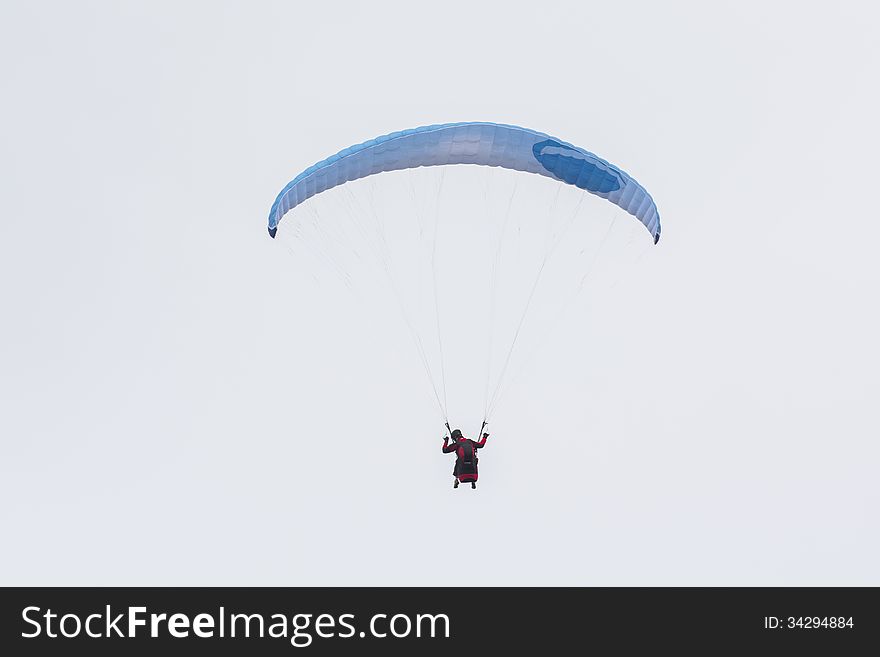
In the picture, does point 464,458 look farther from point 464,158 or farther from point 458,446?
Answer: point 464,158

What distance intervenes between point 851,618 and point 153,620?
1310 cm

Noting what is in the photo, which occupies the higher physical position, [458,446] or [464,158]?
[464,158]

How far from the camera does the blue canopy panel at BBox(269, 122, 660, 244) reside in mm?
28391

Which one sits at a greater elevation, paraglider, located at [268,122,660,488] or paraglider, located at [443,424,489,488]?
paraglider, located at [268,122,660,488]

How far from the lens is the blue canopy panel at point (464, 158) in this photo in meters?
28.4

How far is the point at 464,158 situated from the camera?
29.1m

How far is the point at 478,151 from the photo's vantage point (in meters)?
29.0

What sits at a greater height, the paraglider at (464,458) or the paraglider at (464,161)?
the paraglider at (464,161)

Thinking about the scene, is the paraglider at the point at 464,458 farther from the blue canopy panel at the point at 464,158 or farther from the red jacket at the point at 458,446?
the blue canopy panel at the point at 464,158

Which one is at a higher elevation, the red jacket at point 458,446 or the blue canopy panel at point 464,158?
the blue canopy panel at point 464,158

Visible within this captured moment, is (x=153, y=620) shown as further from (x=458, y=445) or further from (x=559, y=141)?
(x=559, y=141)

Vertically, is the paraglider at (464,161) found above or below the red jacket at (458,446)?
above

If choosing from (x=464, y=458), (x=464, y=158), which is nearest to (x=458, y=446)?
(x=464, y=458)

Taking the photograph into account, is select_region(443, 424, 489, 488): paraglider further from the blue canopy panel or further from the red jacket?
the blue canopy panel
